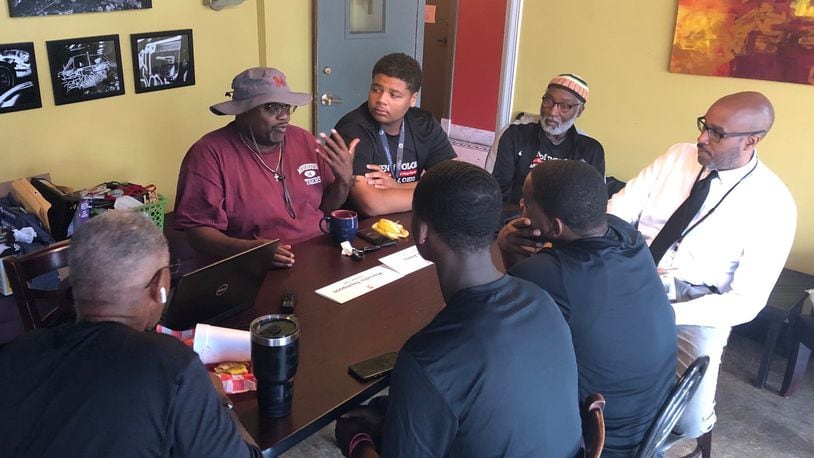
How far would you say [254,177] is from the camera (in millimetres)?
2457

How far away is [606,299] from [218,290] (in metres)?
0.96

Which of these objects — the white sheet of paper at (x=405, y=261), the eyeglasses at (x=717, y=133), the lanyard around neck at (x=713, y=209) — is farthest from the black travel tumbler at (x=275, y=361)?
the eyeglasses at (x=717, y=133)

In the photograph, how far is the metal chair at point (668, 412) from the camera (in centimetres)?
160

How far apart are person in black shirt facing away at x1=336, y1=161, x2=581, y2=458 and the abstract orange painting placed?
304 cm

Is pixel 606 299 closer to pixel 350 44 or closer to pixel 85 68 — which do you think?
pixel 85 68

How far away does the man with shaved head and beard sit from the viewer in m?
2.37

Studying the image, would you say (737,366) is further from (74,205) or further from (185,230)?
(74,205)

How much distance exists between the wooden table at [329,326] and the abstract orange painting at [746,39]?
2507mm

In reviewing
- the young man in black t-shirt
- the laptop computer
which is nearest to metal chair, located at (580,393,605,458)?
the laptop computer

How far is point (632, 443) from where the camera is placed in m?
1.70

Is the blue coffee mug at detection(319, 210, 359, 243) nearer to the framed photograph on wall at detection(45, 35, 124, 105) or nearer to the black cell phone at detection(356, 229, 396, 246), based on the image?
the black cell phone at detection(356, 229, 396, 246)

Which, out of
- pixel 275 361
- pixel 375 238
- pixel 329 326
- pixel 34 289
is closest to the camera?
pixel 275 361

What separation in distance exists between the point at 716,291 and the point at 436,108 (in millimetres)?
5053

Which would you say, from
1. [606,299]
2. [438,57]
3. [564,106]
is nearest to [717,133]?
[564,106]
